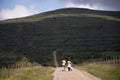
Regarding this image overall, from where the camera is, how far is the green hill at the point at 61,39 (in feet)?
398

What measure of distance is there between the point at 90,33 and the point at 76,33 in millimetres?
6223

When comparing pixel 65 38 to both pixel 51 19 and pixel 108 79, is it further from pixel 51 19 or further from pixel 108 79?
pixel 108 79

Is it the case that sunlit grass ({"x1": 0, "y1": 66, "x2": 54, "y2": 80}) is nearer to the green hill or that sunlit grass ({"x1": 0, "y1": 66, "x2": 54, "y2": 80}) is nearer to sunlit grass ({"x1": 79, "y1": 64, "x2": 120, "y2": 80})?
sunlit grass ({"x1": 79, "y1": 64, "x2": 120, "y2": 80})

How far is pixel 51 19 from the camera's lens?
7367 inches

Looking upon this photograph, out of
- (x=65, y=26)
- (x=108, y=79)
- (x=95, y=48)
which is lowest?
Answer: (x=108, y=79)

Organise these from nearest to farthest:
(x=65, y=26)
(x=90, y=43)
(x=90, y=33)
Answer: (x=90, y=43), (x=90, y=33), (x=65, y=26)

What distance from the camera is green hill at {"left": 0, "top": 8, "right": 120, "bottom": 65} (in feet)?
398

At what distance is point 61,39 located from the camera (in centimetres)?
14588

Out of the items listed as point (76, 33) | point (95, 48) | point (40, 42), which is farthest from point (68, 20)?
point (95, 48)

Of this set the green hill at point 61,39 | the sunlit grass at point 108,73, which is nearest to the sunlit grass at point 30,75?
the sunlit grass at point 108,73

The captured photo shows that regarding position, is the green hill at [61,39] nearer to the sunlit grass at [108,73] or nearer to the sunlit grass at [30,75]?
the sunlit grass at [30,75]

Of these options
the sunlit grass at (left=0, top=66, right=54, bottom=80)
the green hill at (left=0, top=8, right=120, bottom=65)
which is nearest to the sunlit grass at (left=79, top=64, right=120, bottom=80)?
the sunlit grass at (left=0, top=66, right=54, bottom=80)

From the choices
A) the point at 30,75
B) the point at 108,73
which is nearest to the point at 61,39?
the point at 30,75

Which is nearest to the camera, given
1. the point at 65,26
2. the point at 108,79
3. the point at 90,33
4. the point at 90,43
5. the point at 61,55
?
the point at 108,79
